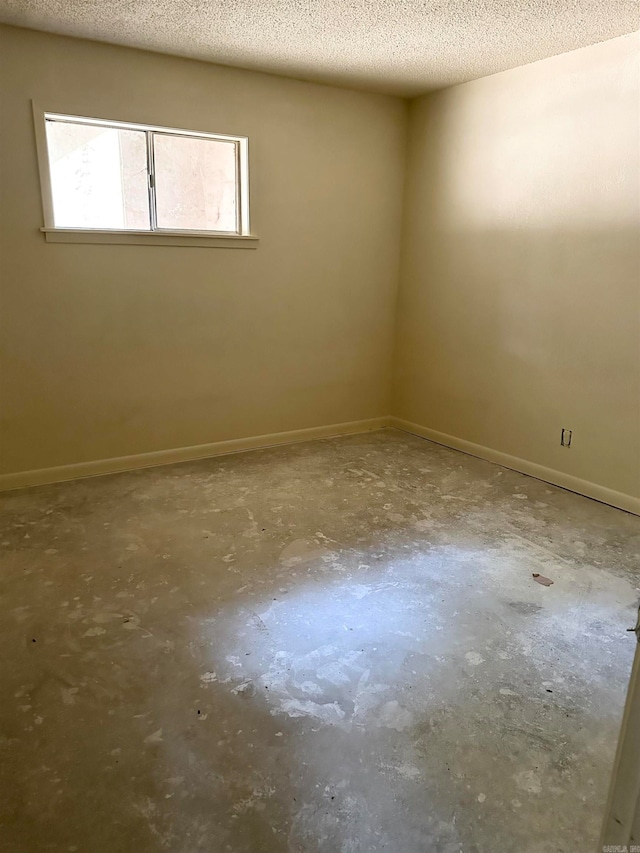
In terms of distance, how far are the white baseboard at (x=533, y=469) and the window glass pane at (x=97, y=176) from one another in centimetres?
260

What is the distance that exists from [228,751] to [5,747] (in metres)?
0.63

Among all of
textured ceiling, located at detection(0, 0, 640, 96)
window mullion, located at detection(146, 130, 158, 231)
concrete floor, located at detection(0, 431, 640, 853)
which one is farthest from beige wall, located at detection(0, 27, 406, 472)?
concrete floor, located at detection(0, 431, 640, 853)

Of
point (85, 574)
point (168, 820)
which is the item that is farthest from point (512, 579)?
point (85, 574)

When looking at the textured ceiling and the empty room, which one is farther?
the textured ceiling

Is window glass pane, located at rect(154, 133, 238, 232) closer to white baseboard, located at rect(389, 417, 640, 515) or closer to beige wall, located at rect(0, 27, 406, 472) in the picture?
beige wall, located at rect(0, 27, 406, 472)

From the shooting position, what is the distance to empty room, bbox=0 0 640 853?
5.28 feet


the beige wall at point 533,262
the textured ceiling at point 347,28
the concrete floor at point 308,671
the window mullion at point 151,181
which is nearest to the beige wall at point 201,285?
the window mullion at point 151,181

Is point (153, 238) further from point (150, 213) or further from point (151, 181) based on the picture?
point (151, 181)

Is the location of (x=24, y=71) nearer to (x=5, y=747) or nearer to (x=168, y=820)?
(x=5, y=747)

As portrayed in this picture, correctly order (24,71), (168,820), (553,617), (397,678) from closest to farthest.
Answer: (168,820) → (397,678) → (553,617) → (24,71)

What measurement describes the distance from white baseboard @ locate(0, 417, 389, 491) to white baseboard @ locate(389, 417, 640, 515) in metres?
0.48

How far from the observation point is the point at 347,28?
3051 millimetres

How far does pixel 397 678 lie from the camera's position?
197cm

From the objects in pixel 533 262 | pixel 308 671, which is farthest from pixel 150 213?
pixel 308 671
